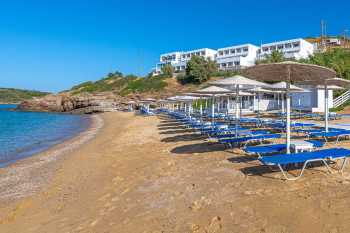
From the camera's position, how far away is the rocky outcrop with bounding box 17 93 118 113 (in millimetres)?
55062

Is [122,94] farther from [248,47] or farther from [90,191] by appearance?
[90,191]

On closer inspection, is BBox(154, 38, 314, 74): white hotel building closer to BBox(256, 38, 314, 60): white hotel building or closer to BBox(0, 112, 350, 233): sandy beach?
BBox(256, 38, 314, 60): white hotel building

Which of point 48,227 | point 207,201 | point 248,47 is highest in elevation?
point 248,47

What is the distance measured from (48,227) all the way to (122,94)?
5773cm

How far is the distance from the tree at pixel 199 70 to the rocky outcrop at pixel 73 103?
1616 centimetres

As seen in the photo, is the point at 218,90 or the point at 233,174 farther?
the point at 218,90

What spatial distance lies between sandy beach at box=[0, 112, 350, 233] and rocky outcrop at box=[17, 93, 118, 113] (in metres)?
48.0

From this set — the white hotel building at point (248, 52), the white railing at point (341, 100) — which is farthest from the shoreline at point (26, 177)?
the white hotel building at point (248, 52)

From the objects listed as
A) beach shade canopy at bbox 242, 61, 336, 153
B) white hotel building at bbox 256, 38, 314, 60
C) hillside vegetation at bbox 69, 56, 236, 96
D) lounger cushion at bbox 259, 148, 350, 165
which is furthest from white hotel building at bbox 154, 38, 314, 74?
lounger cushion at bbox 259, 148, 350, 165

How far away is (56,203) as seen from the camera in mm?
5250

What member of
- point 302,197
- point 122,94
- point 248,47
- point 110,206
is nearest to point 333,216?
point 302,197

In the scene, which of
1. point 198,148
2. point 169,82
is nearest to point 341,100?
point 198,148

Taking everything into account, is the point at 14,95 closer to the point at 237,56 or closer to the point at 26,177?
the point at 237,56

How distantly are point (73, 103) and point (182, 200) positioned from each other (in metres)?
58.6
